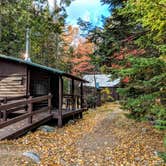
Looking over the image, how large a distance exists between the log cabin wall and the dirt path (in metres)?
3.89

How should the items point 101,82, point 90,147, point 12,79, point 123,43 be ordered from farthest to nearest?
point 101,82 < point 12,79 < point 123,43 < point 90,147

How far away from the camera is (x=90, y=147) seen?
973 centimetres

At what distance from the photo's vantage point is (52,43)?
3256 centimetres

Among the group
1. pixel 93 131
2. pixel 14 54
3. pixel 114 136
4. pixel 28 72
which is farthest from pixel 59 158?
pixel 14 54

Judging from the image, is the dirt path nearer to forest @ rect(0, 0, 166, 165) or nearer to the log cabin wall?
forest @ rect(0, 0, 166, 165)

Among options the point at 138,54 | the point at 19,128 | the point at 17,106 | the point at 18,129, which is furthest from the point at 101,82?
the point at 18,129

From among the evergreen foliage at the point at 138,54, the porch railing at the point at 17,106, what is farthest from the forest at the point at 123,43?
the porch railing at the point at 17,106

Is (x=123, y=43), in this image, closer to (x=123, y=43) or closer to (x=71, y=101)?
(x=123, y=43)

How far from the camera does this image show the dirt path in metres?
7.83

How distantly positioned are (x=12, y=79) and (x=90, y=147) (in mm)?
7735

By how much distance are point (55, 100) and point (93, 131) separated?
6.55m

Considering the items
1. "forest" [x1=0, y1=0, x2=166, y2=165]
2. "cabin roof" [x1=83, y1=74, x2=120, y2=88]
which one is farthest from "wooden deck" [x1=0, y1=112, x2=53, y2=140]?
"cabin roof" [x1=83, y1=74, x2=120, y2=88]

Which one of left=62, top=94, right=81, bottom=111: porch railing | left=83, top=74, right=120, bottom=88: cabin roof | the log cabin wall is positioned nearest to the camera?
the log cabin wall

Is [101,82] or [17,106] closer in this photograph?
[17,106]
